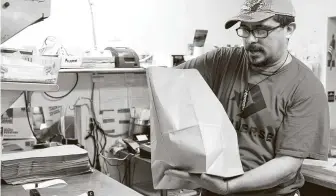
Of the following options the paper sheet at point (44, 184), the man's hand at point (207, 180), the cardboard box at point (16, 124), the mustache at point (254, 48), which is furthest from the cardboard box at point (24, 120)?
the mustache at point (254, 48)

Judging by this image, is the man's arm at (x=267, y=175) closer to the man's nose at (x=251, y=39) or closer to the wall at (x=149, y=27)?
the man's nose at (x=251, y=39)

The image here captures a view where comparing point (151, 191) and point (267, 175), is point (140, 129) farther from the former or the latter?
point (267, 175)

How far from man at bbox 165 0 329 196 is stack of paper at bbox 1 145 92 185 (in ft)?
2.98

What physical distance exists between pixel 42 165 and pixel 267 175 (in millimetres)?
1233

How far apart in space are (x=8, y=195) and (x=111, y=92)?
1353mm

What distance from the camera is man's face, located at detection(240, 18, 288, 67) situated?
5.16 feet

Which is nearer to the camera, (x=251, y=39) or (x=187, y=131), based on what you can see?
(x=187, y=131)

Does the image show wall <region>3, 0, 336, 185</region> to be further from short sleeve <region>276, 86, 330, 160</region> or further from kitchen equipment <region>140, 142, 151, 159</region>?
short sleeve <region>276, 86, 330, 160</region>

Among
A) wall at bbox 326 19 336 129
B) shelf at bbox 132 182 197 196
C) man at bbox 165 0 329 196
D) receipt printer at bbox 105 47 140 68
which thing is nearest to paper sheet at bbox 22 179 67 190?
man at bbox 165 0 329 196

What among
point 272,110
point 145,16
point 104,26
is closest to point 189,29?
point 145,16

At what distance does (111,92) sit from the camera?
9.89ft

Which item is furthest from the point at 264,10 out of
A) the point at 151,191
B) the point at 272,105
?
the point at 151,191

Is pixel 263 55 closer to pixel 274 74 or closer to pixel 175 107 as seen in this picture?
pixel 274 74

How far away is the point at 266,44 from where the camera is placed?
157 cm
